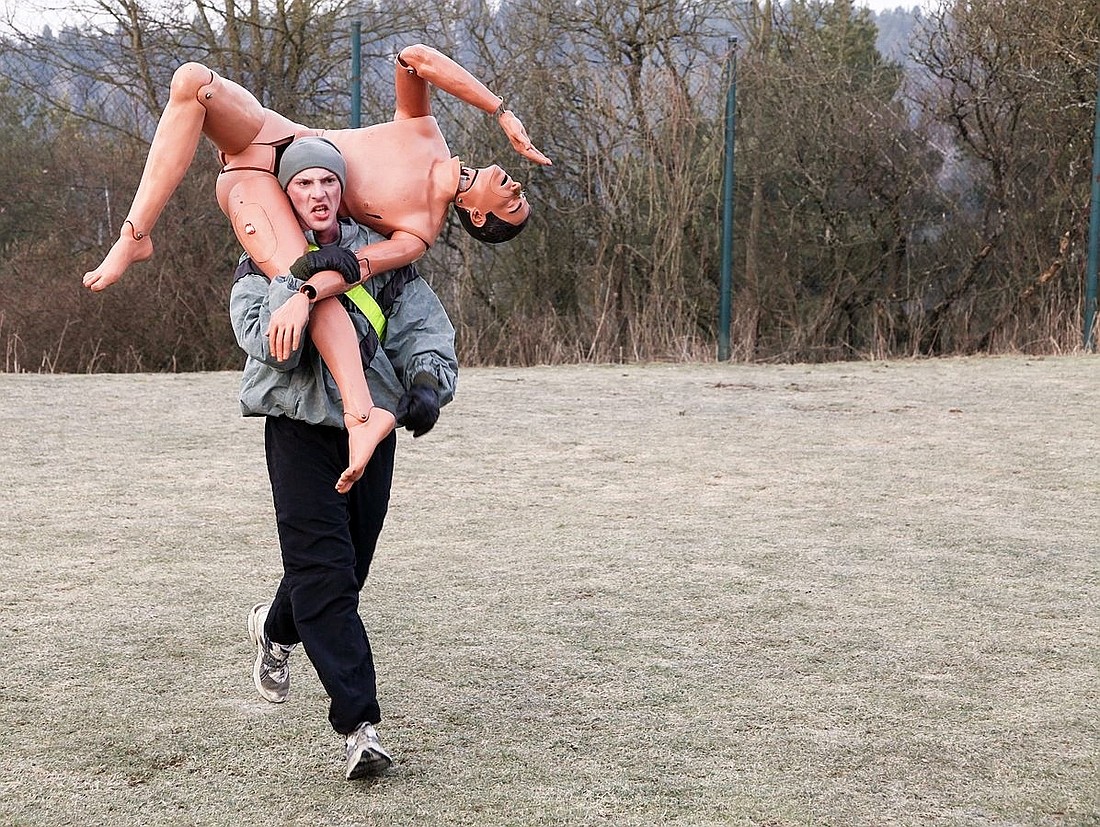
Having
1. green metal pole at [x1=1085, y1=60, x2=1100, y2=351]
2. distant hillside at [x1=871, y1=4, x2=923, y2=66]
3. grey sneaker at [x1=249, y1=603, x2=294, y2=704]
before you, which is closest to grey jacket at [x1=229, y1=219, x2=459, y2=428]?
grey sneaker at [x1=249, y1=603, x2=294, y2=704]

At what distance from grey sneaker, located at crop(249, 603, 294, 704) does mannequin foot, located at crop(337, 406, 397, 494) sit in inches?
25.6

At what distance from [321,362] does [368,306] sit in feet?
0.60

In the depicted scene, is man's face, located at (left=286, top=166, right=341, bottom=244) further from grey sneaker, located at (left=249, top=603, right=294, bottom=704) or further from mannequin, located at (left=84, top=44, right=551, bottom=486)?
grey sneaker, located at (left=249, top=603, right=294, bottom=704)

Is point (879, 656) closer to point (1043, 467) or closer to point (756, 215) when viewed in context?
point (1043, 467)

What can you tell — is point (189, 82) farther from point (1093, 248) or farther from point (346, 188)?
point (1093, 248)

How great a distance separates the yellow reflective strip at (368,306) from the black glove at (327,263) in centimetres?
10

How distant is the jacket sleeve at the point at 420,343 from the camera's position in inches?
121

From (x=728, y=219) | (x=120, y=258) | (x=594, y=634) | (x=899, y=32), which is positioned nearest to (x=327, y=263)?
(x=120, y=258)

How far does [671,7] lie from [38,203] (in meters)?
6.94

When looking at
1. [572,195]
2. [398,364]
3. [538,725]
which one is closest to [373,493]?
[398,364]

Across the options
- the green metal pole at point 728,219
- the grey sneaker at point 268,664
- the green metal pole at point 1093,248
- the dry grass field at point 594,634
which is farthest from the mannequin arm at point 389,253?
the green metal pole at point 1093,248

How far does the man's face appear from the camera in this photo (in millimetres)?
2982

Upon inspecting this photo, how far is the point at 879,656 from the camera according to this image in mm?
3939

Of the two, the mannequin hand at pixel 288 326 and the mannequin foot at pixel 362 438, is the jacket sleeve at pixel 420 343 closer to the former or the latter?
the mannequin foot at pixel 362 438
